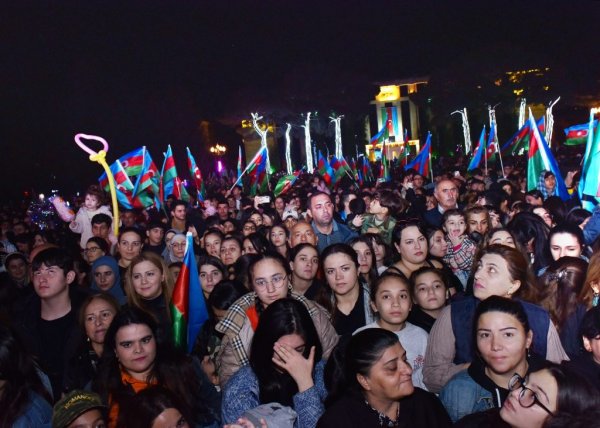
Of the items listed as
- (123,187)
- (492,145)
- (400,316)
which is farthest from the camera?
(492,145)

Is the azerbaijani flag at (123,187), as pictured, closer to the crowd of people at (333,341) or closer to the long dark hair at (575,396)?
the crowd of people at (333,341)

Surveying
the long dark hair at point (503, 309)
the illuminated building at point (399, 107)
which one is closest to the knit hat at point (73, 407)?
the long dark hair at point (503, 309)

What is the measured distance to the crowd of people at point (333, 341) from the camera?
2.98 meters

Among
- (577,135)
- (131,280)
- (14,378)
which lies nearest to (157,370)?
(14,378)

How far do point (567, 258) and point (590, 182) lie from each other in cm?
309

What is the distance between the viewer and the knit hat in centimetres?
298

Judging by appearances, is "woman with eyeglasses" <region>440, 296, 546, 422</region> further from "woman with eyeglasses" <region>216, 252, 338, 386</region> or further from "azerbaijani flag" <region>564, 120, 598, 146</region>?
"azerbaijani flag" <region>564, 120, 598, 146</region>

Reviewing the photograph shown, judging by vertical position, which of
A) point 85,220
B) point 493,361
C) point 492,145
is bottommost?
point 493,361

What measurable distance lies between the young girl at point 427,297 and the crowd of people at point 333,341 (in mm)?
12

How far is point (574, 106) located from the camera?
5178 cm

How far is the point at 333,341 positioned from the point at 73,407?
66.3 inches

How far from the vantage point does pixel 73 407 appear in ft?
9.90

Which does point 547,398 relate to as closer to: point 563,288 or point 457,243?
point 563,288

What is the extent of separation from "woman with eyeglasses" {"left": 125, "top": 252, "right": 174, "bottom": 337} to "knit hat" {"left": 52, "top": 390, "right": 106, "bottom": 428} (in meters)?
1.90
